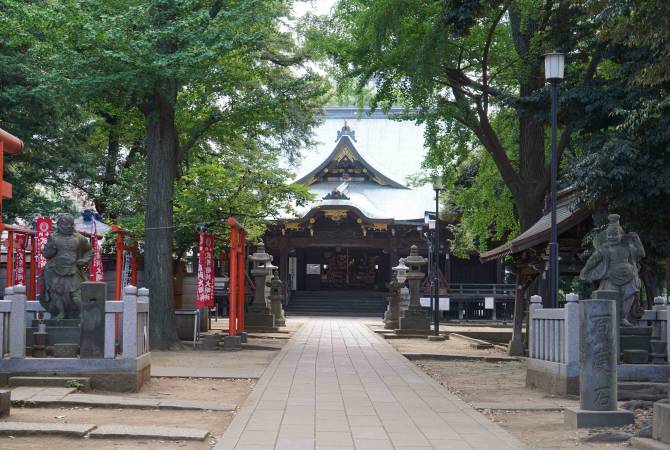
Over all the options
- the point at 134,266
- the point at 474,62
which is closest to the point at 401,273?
the point at 474,62

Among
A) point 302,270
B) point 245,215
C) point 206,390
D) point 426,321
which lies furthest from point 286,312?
point 206,390

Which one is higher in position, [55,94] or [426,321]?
[55,94]

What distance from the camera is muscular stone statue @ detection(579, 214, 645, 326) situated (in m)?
12.0

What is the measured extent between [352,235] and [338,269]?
3898mm

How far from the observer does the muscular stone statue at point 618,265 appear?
12.0 metres

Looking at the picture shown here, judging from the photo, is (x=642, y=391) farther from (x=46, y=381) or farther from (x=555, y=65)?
(x=46, y=381)

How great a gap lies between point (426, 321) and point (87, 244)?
47.9 feet

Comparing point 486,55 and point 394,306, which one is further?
point 394,306

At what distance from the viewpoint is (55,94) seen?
16234 mm

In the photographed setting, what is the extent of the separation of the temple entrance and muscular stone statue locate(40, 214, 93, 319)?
28987 millimetres

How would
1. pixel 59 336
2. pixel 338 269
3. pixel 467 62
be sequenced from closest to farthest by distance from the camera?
1. pixel 59 336
2. pixel 467 62
3. pixel 338 269

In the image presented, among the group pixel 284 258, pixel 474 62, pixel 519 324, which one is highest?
pixel 474 62

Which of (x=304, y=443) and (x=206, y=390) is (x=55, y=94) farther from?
→ (x=304, y=443)

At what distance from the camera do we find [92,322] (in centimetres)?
1052
